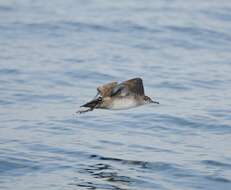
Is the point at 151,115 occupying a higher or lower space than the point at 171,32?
lower

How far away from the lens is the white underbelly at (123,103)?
10742mm

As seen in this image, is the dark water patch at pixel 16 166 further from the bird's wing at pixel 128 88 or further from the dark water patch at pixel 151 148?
the dark water patch at pixel 151 148

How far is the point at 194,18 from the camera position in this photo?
20.4 m

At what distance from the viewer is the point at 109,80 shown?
15.2 meters

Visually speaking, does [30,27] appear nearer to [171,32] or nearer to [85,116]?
[171,32]

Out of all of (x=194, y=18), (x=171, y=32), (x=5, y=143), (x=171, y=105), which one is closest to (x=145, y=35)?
(x=171, y=32)

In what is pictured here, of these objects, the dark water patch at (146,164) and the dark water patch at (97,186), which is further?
the dark water patch at (146,164)

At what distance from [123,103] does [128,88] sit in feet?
0.70

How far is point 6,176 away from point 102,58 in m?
7.15

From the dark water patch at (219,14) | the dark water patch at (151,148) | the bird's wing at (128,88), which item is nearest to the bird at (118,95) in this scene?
the bird's wing at (128,88)

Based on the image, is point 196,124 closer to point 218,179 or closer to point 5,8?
point 218,179

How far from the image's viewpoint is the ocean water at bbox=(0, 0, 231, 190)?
10.1 m

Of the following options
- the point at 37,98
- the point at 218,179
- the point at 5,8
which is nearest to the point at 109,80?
the point at 37,98

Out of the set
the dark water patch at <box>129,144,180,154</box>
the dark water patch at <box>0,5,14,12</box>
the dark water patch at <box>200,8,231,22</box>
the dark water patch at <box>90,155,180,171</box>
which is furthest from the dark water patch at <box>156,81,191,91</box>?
the dark water patch at <box>0,5,14,12</box>
